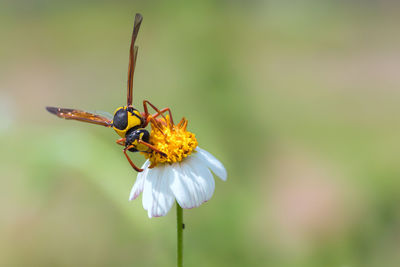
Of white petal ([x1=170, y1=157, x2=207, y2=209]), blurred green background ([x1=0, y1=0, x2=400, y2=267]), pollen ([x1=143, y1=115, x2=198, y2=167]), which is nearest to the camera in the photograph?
white petal ([x1=170, y1=157, x2=207, y2=209])

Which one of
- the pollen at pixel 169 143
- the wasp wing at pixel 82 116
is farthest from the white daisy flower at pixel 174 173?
the wasp wing at pixel 82 116

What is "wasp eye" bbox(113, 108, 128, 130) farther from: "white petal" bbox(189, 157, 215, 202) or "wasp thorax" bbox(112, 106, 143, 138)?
"white petal" bbox(189, 157, 215, 202)

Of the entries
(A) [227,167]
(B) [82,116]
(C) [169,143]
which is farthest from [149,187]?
(A) [227,167]

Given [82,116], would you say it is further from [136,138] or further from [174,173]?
[174,173]

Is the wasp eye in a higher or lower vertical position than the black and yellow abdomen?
higher

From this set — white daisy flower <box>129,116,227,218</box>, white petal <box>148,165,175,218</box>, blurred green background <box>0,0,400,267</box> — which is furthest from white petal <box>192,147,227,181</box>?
blurred green background <box>0,0,400,267</box>

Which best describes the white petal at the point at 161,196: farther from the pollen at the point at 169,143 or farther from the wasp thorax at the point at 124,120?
the wasp thorax at the point at 124,120
